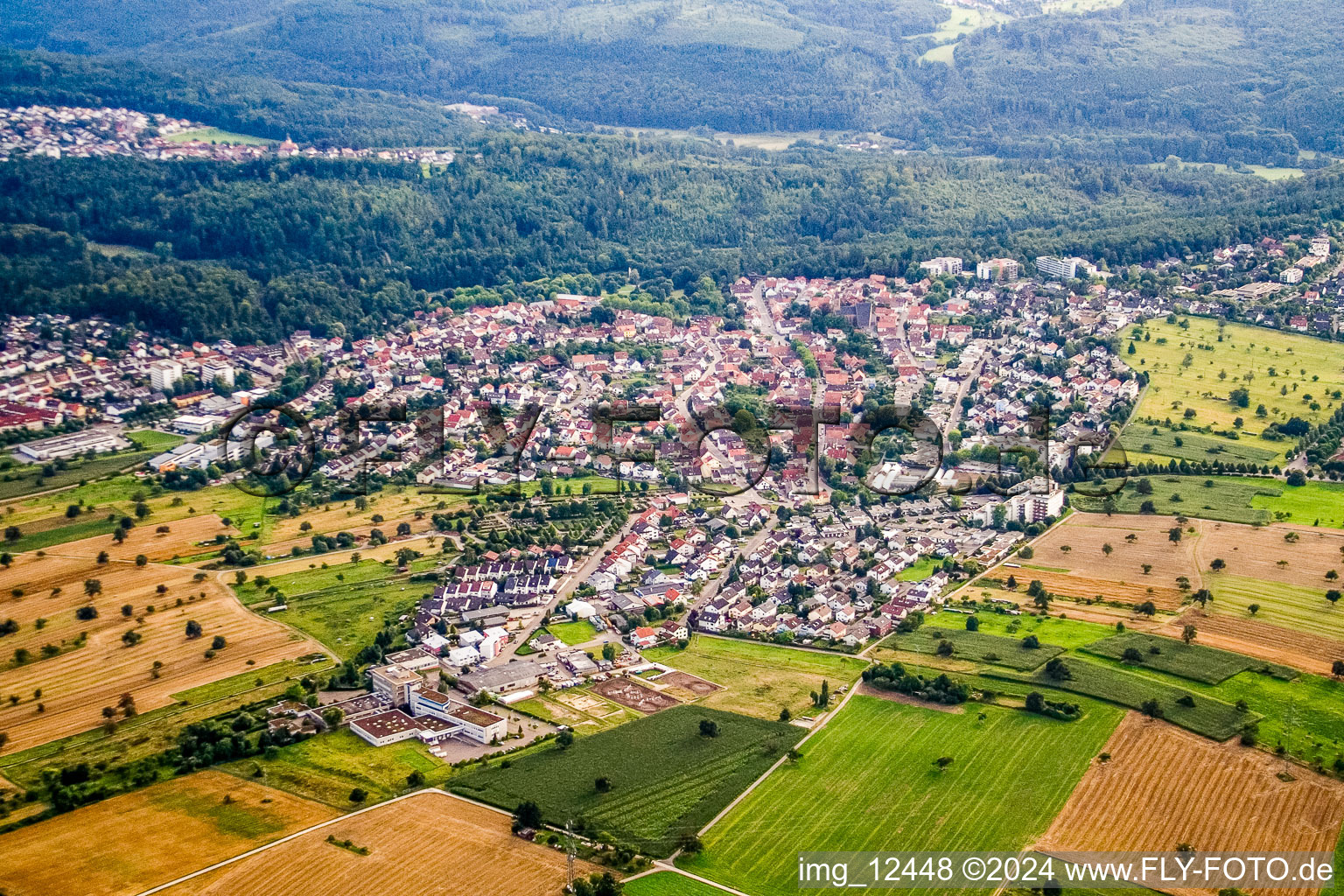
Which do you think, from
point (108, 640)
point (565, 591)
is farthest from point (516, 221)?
point (108, 640)

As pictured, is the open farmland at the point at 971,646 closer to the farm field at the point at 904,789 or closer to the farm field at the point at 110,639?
the farm field at the point at 904,789

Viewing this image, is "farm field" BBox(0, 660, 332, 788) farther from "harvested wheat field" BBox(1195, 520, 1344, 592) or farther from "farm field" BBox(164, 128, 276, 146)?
"farm field" BBox(164, 128, 276, 146)

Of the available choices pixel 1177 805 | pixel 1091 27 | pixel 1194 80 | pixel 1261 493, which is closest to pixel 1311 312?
pixel 1261 493

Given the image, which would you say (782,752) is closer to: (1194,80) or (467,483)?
(467,483)

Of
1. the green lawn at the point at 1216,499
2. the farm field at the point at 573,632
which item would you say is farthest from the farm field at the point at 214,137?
the green lawn at the point at 1216,499

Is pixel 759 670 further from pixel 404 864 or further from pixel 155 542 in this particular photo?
pixel 155 542

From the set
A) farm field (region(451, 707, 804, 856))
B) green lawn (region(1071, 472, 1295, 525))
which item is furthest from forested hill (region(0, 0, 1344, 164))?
farm field (region(451, 707, 804, 856))
